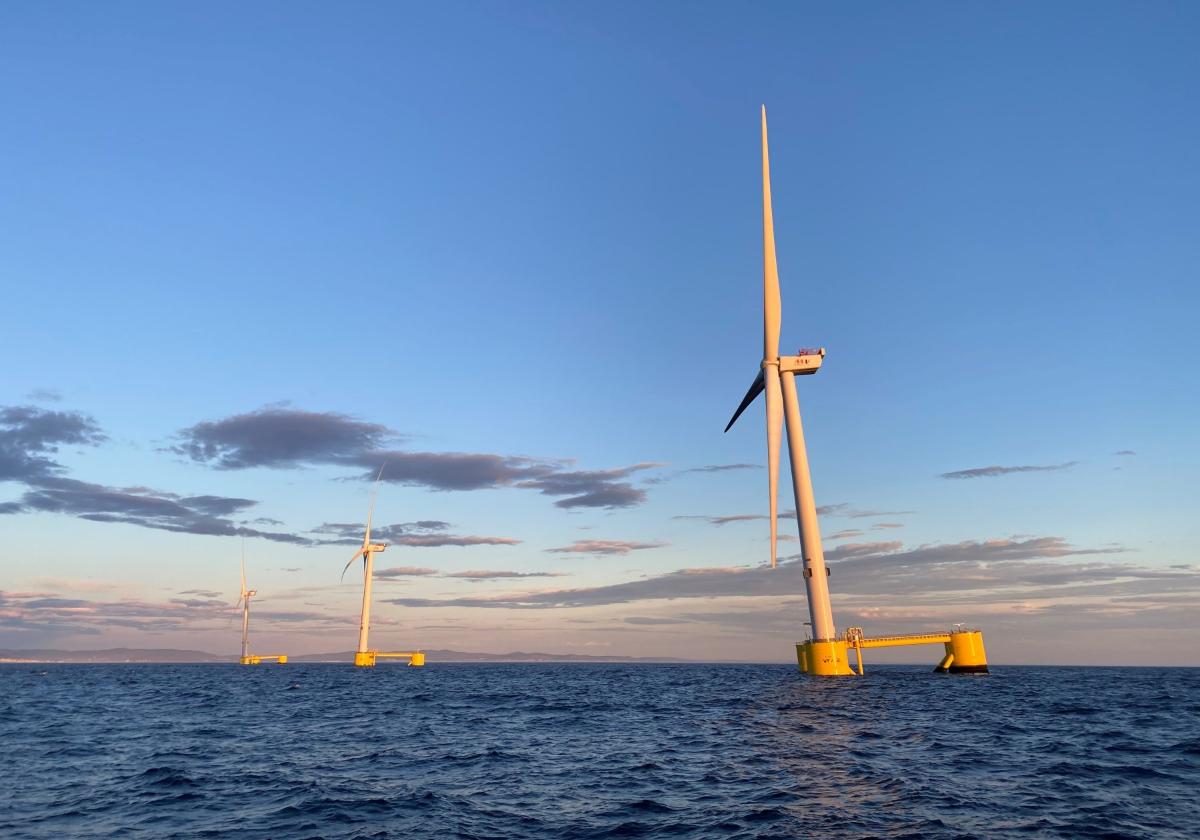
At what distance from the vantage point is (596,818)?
25.5 m

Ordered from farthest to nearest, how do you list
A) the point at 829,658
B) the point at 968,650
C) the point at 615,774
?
the point at 968,650, the point at 829,658, the point at 615,774

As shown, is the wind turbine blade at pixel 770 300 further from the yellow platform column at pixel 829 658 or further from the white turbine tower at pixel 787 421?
the yellow platform column at pixel 829 658

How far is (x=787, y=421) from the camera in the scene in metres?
102

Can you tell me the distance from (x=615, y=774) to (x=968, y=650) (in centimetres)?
9352

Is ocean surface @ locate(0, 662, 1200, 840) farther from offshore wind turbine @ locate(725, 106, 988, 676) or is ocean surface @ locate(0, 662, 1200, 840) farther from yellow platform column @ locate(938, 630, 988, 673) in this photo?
yellow platform column @ locate(938, 630, 988, 673)

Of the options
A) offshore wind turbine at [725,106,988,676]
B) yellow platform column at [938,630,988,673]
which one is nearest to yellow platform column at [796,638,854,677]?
offshore wind turbine at [725,106,988,676]

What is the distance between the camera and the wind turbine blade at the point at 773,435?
93625 mm

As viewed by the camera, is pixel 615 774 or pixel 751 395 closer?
pixel 615 774

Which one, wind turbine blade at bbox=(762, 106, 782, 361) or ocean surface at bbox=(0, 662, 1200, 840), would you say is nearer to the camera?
ocean surface at bbox=(0, 662, 1200, 840)

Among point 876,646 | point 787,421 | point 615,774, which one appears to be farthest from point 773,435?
point 615,774

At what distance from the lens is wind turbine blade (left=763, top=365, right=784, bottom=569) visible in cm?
9362

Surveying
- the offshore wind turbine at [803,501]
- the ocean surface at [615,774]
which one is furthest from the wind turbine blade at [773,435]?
the ocean surface at [615,774]

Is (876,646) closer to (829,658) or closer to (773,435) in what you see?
(829,658)

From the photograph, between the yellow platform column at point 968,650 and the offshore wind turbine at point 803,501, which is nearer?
the offshore wind turbine at point 803,501
